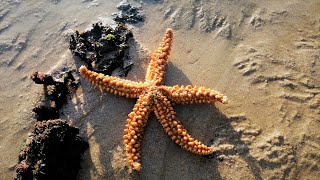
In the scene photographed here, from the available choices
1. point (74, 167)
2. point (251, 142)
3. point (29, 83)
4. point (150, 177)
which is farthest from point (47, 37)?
point (251, 142)

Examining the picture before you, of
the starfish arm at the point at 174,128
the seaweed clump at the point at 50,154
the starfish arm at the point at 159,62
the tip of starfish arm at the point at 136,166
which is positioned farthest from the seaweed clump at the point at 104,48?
the tip of starfish arm at the point at 136,166

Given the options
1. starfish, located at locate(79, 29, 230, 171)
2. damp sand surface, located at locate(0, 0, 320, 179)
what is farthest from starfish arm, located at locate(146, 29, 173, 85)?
damp sand surface, located at locate(0, 0, 320, 179)

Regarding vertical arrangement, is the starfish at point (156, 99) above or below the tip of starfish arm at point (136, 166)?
above

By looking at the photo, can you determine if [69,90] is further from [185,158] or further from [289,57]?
[289,57]

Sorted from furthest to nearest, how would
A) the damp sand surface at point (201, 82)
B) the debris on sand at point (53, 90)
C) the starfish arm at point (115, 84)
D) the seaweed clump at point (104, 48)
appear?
the seaweed clump at point (104, 48) < the debris on sand at point (53, 90) < the starfish arm at point (115, 84) < the damp sand surface at point (201, 82)

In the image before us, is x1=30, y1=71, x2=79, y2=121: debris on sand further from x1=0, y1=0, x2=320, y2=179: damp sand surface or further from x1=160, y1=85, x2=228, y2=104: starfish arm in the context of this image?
x1=160, y1=85, x2=228, y2=104: starfish arm

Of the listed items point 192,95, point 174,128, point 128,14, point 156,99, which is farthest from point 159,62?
point 128,14

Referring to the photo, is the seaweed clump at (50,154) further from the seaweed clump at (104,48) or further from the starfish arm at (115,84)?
the seaweed clump at (104,48)
